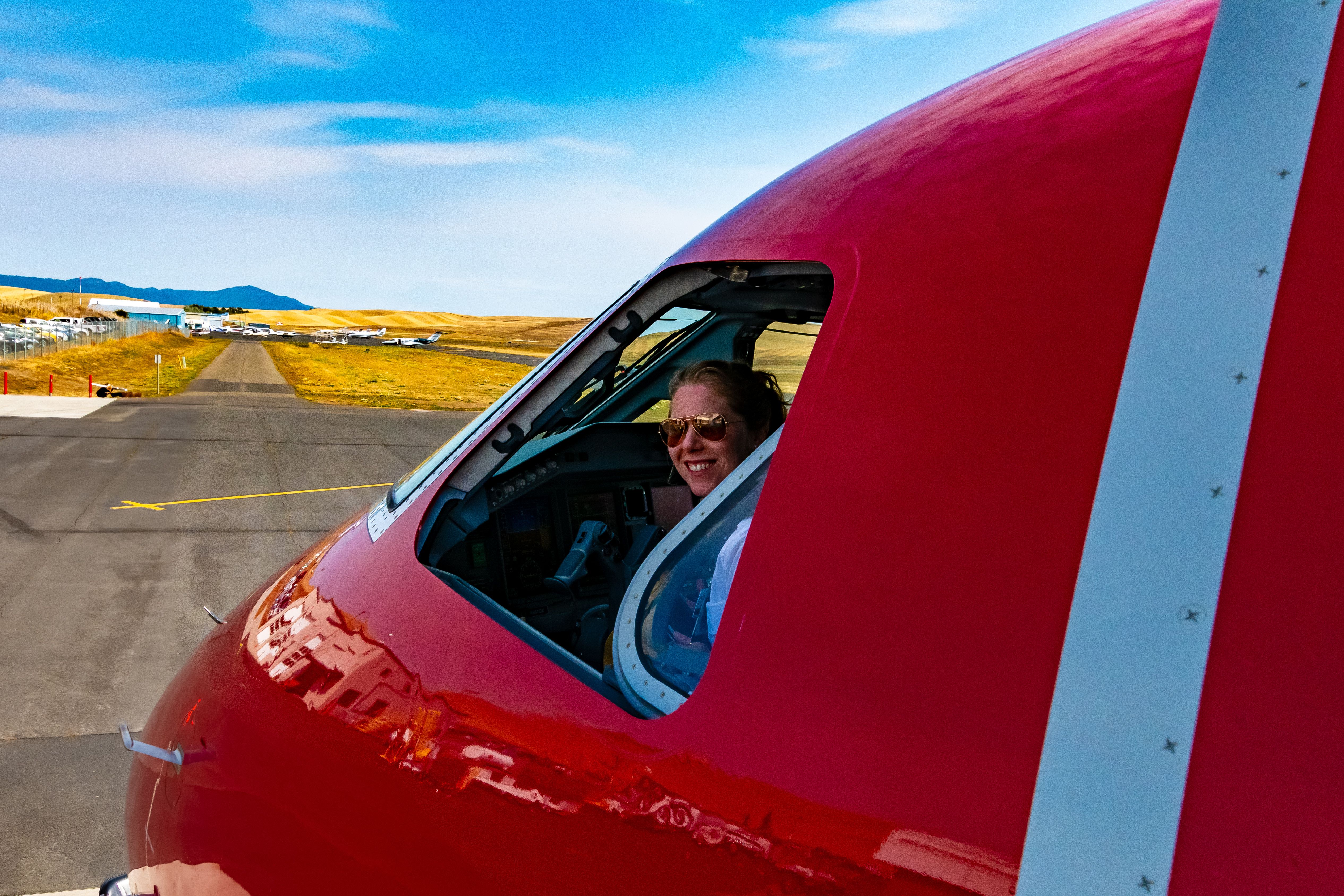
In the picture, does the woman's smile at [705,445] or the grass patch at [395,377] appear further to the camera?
the grass patch at [395,377]

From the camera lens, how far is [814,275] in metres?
1.53

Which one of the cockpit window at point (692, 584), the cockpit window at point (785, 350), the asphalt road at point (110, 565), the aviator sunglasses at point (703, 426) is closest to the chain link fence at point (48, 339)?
the asphalt road at point (110, 565)

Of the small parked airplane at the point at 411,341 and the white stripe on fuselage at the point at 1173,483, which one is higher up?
the small parked airplane at the point at 411,341

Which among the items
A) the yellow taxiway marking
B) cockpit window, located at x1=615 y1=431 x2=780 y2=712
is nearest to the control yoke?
cockpit window, located at x1=615 y1=431 x2=780 y2=712

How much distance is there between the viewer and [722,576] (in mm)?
1607

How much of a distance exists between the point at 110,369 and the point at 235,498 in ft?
98.5

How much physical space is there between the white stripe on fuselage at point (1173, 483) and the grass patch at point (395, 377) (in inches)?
730

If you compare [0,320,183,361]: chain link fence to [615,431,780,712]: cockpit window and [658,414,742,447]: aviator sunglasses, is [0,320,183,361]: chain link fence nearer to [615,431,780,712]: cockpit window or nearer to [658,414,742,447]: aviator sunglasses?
[658,414,742,447]: aviator sunglasses

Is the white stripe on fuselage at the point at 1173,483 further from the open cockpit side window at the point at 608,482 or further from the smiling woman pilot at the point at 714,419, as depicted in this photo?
the smiling woman pilot at the point at 714,419

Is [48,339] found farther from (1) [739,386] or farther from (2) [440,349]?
(2) [440,349]

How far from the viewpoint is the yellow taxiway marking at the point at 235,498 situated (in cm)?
1007

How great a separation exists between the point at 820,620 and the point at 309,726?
988 mm

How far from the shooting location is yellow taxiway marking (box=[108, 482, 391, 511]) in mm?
10070

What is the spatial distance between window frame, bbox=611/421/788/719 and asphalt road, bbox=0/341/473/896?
2.90 m
